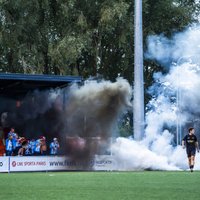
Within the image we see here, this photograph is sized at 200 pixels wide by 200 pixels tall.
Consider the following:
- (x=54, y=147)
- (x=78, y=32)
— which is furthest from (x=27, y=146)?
(x=78, y=32)

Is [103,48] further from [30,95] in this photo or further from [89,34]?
[30,95]

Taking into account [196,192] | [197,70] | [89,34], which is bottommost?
[196,192]

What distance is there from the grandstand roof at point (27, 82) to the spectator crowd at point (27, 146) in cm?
220

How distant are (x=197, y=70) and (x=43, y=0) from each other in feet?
32.7

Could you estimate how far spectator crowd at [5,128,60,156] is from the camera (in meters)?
29.6

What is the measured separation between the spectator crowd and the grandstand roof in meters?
2.20

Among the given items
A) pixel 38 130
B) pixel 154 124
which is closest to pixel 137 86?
pixel 154 124

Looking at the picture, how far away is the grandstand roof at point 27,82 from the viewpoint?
28562mm

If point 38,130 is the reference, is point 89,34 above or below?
above

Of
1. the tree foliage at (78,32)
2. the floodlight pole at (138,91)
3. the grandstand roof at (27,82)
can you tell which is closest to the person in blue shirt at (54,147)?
the grandstand roof at (27,82)

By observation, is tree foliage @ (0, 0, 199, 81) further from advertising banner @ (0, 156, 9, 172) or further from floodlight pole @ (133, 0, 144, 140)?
advertising banner @ (0, 156, 9, 172)

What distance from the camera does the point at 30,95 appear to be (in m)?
32.7

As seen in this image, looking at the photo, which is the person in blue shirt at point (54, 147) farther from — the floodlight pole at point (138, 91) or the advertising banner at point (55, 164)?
the floodlight pole at point (138, 91)

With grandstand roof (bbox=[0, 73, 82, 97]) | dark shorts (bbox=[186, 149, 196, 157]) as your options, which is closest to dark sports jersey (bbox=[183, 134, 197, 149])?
dark shorts (bbox=[186, 149, 196, 157])
